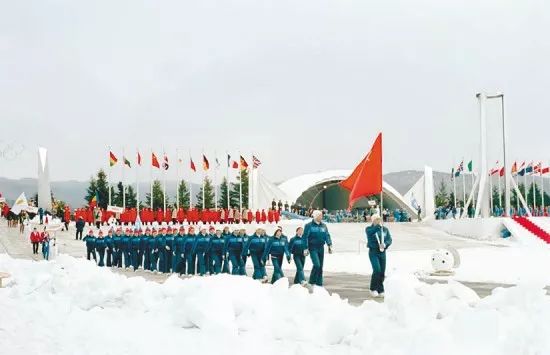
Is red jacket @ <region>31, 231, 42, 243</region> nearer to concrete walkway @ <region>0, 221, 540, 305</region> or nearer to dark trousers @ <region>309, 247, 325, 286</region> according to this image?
concrete walkway @ <region>0, 221, 540, 305</region>

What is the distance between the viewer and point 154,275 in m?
22.4

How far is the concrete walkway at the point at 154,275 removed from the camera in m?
15.1

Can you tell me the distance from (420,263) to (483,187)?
1063 inches

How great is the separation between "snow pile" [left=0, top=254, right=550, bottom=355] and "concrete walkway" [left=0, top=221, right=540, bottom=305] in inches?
134

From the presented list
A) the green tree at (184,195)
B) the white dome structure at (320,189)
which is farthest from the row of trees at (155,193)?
the white dome structure at (320,189)

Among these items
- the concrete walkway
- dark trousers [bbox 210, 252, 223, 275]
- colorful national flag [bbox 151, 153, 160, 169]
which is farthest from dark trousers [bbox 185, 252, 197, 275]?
colorful national flag [bbox 151, 153, 160, 169]

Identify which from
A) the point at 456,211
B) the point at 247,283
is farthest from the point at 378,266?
the point at 456,211

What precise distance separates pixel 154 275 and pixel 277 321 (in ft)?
43.7

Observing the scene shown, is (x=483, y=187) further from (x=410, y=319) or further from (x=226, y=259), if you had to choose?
(x=410, y=319)

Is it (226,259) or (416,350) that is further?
(226,259)

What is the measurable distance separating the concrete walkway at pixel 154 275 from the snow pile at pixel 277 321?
3411 millimetres

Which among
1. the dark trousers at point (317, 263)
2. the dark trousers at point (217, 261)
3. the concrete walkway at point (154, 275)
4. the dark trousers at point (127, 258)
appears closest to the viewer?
the concrete walkway at point (154, 275)

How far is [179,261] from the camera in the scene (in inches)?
880

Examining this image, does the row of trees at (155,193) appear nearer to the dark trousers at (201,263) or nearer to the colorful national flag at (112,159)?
the colorful national flag at (112,159)
